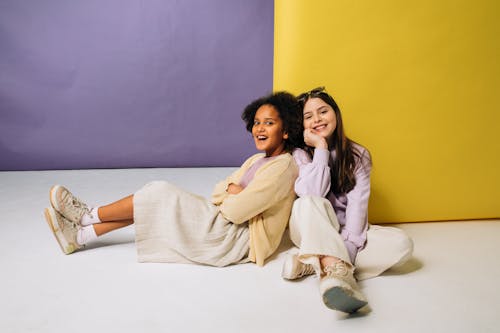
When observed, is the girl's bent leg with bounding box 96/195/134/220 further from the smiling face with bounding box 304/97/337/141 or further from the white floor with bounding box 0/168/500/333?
the smiling face with bounding box 304/97/337/141

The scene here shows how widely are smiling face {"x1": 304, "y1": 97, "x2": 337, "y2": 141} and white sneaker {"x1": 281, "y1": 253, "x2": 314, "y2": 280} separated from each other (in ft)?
1.65

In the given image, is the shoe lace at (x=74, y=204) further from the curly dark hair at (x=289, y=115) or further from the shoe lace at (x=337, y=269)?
the shoe lace at (x=337, y=269)

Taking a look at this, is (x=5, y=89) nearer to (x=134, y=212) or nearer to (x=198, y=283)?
(x=134, y=212)

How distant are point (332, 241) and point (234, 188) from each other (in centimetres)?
47

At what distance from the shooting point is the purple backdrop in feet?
11.5

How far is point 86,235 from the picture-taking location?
5.65ft

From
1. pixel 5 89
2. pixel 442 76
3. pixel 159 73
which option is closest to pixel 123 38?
pixel 159 73

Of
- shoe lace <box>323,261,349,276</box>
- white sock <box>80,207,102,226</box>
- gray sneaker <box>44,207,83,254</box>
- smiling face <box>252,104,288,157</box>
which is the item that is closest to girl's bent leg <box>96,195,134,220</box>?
white sock <box>80,207,102,226</box>

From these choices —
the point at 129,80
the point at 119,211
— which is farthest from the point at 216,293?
the point at 129,80

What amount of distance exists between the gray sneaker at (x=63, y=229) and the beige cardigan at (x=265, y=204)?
61cm

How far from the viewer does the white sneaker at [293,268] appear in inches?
57.1

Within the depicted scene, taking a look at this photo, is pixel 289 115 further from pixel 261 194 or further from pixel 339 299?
pixel 339 299

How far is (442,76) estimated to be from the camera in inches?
80.6

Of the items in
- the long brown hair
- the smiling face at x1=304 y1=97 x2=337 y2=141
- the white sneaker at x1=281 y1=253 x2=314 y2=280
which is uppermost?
the smiling face at x1=304 y1=97 x2=337 y2=141
